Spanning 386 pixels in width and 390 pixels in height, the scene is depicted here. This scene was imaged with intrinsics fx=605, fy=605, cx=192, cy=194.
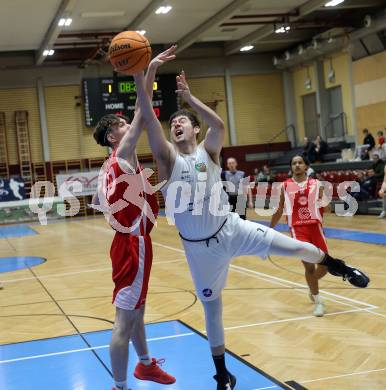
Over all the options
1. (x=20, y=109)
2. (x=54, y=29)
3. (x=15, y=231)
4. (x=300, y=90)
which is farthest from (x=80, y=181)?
(x=300, y=90)

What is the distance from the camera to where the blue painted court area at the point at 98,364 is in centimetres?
448

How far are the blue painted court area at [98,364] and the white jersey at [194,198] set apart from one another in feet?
4.03

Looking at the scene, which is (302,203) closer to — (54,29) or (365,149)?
(365,149)

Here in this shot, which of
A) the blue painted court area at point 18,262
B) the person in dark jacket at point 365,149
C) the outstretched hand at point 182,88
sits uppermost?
the outstretched hand at point 182,88

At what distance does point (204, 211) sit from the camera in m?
3.95

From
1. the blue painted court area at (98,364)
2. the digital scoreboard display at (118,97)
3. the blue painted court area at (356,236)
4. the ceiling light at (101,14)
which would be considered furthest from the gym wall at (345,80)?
the blue painted court area at (98,364)

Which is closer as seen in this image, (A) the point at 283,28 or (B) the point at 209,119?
(B) the point at 209,119

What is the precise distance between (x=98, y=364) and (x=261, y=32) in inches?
764

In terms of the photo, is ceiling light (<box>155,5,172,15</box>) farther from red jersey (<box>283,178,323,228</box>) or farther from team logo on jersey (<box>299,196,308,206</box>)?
team logo on jersey (<box>299,196,308,206</box>)

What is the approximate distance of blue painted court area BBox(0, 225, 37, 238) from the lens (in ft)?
59.3

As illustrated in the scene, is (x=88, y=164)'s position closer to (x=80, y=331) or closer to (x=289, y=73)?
(x=289, y=73)

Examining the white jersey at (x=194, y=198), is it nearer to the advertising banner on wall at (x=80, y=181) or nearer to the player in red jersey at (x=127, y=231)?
the player in red jersey at (x=127, y=231)

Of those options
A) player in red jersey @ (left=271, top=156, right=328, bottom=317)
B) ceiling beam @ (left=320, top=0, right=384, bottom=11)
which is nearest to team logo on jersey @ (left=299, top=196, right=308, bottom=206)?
player in red jersey @ (left=271, top=156, right=328, bottom=317)

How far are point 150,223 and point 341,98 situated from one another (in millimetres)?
21371
